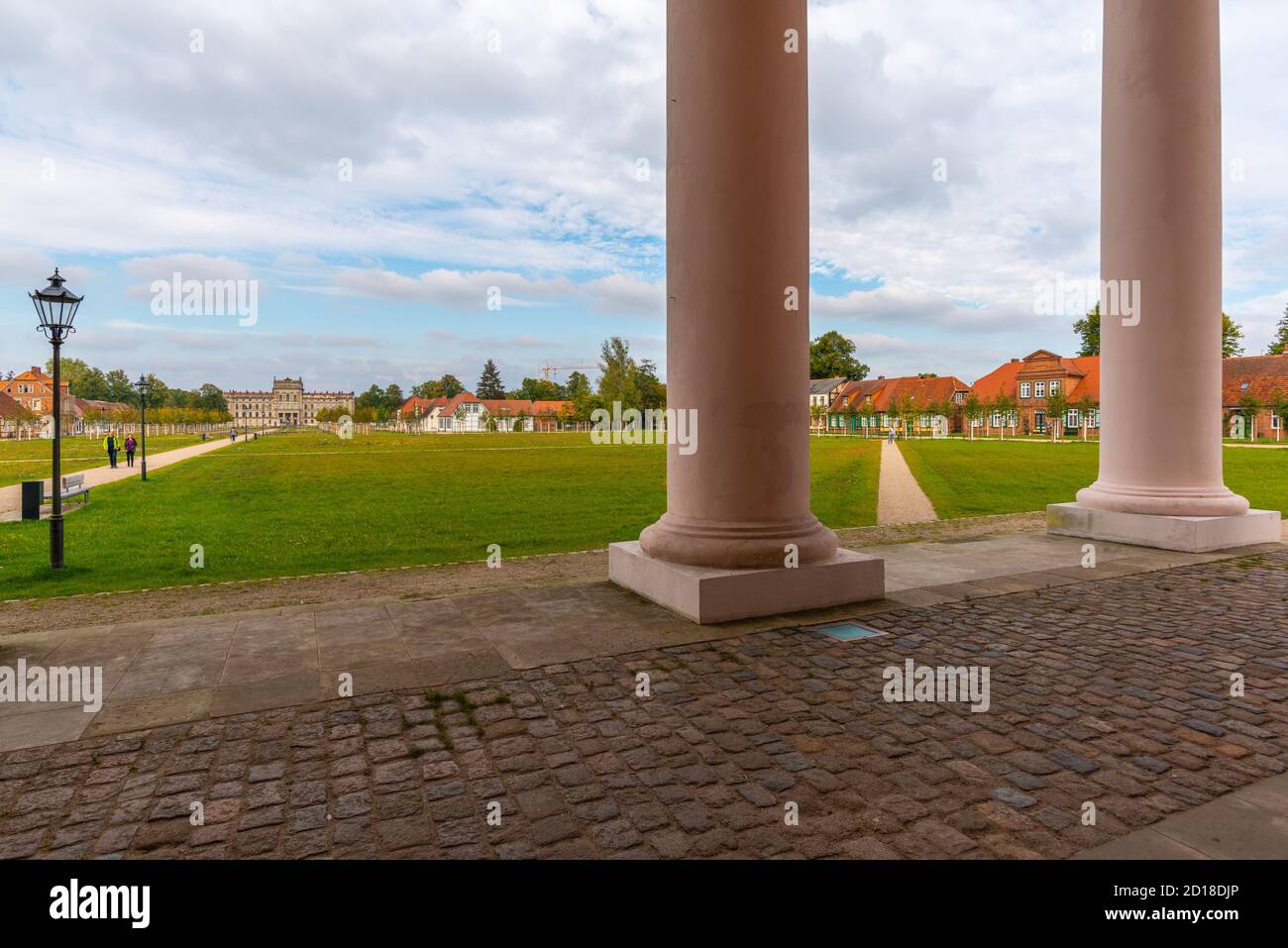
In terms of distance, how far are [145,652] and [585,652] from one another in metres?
3.75

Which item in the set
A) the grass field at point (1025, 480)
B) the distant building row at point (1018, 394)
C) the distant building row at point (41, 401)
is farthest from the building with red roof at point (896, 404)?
the distant building row at point (41, 401)

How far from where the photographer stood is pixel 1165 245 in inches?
441

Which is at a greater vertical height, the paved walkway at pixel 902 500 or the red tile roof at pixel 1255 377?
the red tile roof at pixel 1255 377

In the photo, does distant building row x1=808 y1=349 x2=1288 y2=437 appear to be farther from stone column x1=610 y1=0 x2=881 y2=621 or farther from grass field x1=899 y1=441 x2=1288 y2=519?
stone column x1=610 y1=0 x2=881 y2=621

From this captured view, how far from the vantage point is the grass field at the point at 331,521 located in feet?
43.6

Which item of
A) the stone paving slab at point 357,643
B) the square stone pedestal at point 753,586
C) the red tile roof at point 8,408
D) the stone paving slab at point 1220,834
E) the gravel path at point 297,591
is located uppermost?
the red tile roof at point 8,408

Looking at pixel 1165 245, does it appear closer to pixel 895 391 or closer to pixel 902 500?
pixel 902 500

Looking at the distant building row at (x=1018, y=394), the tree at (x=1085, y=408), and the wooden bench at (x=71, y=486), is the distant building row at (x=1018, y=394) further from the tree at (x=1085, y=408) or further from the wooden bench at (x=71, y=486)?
the wooden bench at (x=71, y=486)

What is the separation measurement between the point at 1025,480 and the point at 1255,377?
69816 mm

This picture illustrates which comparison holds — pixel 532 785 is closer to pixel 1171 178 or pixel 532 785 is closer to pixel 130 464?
pixel 1171 178

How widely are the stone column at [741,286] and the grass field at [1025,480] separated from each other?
12325 millimetres

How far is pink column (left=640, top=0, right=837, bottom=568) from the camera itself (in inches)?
296
